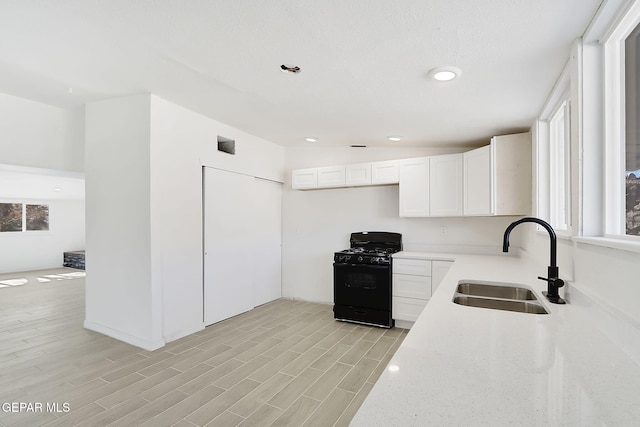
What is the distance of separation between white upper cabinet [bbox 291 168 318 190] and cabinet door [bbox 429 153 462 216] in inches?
64.7

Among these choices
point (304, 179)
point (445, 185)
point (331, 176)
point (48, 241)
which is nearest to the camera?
point (445, 185)

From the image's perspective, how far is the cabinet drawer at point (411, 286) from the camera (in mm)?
3688

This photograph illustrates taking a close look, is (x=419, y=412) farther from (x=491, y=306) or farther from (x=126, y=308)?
(x=126, y=308)

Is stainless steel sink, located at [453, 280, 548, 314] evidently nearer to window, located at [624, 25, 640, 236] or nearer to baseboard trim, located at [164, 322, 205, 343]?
window, located at [624, 25, 640, 236]

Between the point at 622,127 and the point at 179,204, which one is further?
the point at 179,204

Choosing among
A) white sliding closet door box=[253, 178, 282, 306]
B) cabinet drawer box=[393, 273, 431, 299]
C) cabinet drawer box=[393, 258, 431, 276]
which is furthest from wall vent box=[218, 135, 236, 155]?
cabinet drawer box=[393, 273, 431, 299]

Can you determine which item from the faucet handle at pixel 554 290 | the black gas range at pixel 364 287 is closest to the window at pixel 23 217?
the black gas range at pixel 364 287

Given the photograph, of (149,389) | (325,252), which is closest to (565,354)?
(149,389)

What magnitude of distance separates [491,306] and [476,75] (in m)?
1.54

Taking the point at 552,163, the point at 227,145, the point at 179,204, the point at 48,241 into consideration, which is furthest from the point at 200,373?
the point at 48,241

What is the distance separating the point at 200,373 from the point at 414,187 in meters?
3.12

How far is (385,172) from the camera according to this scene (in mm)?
4195

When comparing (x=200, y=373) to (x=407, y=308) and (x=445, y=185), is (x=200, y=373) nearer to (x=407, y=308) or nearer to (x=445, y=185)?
(x=407, y=308)

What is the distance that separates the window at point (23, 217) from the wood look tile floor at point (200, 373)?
591cm
